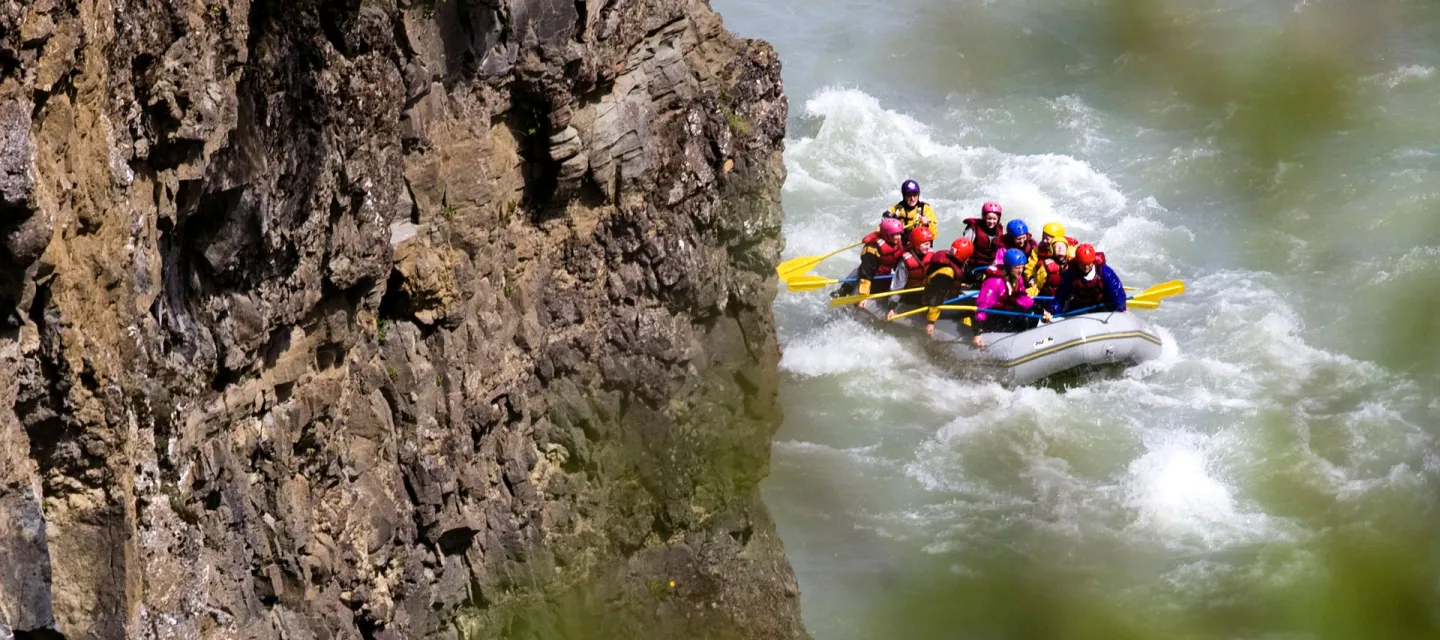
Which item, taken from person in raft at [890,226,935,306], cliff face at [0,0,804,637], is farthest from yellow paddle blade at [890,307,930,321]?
cliff face at [0,0,804,637]

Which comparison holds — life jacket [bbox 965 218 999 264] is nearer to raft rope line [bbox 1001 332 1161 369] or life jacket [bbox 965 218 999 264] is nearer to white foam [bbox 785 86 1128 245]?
raft rope line [bbox 1001 332 1161 369]

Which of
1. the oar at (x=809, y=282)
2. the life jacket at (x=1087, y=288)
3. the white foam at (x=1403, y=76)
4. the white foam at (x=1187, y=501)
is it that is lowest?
the white foam at (x=1403, y=76)

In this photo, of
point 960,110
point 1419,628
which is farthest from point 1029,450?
point 1419,628

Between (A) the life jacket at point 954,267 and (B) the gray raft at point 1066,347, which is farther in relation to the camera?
(A) the life jacket at point 954,267

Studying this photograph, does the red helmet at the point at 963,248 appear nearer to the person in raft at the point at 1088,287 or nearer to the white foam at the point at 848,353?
the person in raft at the point at 1088,287

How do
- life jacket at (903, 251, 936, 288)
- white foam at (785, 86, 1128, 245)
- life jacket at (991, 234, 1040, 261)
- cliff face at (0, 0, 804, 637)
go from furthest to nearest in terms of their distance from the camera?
white foam at (785, 86, 1128, 245), life jacket at (903, 251, 936, 288), life jacket at (991, 234, 1040, 261), cliff face at (0, 0, 804, 637)

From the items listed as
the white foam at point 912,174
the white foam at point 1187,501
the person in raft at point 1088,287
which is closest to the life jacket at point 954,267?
the person in raft at point 1088,287
